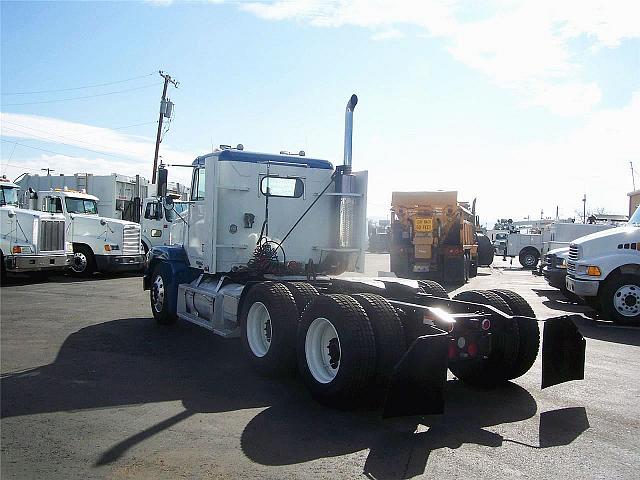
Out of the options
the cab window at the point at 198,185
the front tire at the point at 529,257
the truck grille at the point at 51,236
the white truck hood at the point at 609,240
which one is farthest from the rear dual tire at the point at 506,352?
the front tire at the point at 529,257

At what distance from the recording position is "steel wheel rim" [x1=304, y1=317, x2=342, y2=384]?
5.83 meters

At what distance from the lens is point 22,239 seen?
1582 centimetres

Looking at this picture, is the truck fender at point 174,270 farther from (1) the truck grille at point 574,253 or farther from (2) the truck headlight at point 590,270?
(1) the truck grille at point 574,253

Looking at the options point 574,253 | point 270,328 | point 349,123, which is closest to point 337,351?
point 270,328

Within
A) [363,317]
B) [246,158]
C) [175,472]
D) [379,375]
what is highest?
[246,158]

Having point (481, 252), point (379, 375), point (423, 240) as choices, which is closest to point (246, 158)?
point (379, 375)

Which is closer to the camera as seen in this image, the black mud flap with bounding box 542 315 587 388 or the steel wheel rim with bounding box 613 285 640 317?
the black mud flap with bounding box 542 315 587 388

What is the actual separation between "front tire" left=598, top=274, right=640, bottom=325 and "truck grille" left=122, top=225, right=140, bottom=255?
13.8 meters

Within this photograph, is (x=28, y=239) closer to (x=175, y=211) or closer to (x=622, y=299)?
(x=175, y=211)

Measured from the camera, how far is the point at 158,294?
403 inches

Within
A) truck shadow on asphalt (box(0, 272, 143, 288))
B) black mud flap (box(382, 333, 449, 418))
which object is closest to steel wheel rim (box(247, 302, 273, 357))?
black mud flap (box(382, 333, 449, 418))

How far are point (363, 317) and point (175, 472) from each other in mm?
2203

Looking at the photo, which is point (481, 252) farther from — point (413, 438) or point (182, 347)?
point (413, 438)

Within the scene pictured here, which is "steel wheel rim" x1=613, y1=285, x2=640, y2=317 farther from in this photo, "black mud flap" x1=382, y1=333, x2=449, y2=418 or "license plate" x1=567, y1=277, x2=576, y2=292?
"black mud flap" x1=382, y1=333, x2=449, y2=418
